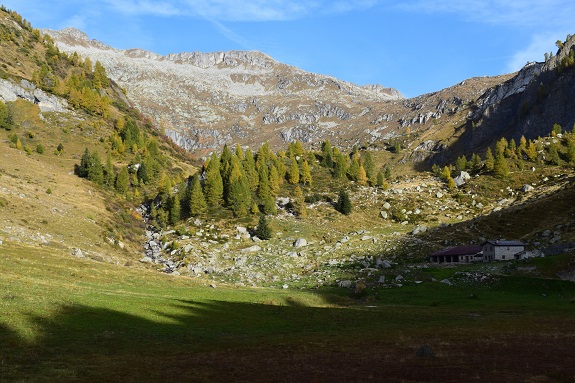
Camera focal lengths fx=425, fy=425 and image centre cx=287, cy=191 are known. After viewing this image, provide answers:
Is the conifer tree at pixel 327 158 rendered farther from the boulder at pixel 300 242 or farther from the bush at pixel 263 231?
the boulder at pixel 300 242

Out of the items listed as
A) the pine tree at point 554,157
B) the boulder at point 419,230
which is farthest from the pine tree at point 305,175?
the pine tree at point 554,157

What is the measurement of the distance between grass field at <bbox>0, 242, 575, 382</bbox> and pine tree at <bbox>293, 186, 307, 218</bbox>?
62.0 meters

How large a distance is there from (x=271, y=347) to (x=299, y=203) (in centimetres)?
9815

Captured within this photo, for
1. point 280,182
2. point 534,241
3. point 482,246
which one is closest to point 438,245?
point 482,246

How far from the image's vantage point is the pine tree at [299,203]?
384ft

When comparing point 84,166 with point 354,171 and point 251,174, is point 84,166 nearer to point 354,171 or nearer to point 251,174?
point 251,174

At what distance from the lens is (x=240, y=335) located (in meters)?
32.4

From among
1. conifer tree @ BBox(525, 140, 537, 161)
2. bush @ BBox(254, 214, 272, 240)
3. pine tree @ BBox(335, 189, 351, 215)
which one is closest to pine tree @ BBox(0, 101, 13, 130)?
bush @ BBox(254, 214, 272, 240)

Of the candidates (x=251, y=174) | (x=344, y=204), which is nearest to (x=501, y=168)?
(x=344, y=204)

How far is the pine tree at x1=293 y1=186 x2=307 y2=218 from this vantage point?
11698cm

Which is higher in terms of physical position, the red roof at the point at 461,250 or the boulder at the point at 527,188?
the boulder at the point at 527,188

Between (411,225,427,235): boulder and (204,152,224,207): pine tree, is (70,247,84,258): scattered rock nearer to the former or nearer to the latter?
(204,152,224,207): pine tree

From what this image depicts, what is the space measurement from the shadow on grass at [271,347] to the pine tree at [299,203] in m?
75.4

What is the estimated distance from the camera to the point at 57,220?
81.3 m
